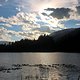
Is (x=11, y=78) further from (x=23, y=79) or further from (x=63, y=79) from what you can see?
(x=63, y=79)

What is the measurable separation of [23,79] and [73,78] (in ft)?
40.3

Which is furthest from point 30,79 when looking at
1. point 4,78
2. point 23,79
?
point 4,78

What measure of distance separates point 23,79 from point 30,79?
166 centimetres

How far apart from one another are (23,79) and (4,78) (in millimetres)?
5499

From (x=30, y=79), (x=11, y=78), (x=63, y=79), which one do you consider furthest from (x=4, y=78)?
(x=63, y=79)

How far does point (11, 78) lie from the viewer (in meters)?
82.6

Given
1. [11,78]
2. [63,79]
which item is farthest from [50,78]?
[11,78]

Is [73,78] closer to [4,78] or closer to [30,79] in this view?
[30,79]

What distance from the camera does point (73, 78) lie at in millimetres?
82875

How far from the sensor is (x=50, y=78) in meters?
83.9

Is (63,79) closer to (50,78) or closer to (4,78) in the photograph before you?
(50,78)

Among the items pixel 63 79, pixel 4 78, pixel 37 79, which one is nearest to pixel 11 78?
pixel 4 78

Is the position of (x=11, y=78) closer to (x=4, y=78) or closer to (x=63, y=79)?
(x=4, y=78)

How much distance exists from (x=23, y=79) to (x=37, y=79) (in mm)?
3248
